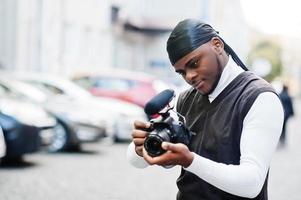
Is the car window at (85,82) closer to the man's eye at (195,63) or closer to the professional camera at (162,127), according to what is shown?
the professional camera at (162,127)

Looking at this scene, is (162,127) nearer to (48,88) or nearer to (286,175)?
(286,175)

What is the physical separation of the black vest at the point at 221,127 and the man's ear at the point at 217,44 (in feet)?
0.42

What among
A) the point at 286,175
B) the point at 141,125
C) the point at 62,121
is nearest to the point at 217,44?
the point at 141,125

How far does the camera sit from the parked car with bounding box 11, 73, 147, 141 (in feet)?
43.8

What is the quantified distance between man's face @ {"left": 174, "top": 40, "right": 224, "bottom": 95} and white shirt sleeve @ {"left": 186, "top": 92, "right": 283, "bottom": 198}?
190 mm

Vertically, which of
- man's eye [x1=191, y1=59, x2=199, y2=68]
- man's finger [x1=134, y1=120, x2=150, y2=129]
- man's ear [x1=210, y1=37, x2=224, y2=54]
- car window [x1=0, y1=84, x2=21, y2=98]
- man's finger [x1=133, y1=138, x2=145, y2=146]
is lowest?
car window [x1=0, y1=84, x2=21, y2=98]

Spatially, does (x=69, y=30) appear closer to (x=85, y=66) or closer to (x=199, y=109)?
(x=85, y=66)

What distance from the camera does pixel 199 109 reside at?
98.9 inches

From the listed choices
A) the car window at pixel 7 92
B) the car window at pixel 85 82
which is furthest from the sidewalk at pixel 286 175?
the car window at pixel 85 82

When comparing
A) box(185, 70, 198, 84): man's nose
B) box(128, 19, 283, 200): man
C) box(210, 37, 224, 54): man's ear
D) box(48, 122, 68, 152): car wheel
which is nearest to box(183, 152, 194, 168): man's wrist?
box(128, 19, 283, 200): man

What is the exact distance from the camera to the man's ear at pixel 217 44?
2.38 meters

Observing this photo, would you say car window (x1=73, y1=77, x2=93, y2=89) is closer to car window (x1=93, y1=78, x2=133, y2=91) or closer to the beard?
car window (x1=93, y1=78, x2=133, y2=91)

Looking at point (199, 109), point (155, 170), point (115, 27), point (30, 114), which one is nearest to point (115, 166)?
point (155, 170)

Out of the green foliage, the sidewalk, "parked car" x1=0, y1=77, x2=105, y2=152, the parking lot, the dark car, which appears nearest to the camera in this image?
the parking lot
